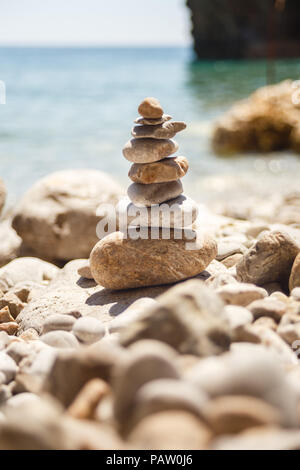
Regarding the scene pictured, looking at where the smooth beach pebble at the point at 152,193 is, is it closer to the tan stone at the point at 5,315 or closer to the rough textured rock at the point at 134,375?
the tan stone at the point at 5,315

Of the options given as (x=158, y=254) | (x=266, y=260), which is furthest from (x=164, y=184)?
(x=266, y=260)

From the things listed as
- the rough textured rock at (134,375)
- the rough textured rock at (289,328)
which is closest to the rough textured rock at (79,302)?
the rough textured rock at (289,328)

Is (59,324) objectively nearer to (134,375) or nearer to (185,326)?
(185,326)

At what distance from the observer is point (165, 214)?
3.12 m

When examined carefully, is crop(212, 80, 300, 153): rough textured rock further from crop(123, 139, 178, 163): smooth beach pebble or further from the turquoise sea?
crop(123, 139, 178, 163): smooth beach pebble

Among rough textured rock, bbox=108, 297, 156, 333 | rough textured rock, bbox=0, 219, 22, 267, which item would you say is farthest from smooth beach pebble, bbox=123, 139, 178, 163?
rough textured rock, bbox=0, 219, 22, 267

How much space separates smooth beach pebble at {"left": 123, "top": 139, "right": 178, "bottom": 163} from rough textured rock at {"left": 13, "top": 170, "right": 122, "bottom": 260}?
1.96 m

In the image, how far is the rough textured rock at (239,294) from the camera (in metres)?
2.40

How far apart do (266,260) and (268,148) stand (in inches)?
360

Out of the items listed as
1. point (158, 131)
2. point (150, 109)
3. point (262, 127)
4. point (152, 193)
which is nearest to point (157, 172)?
point (152, 193)

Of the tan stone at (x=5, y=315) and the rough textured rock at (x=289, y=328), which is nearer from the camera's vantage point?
the rough textured rock at (x=289, y=328)

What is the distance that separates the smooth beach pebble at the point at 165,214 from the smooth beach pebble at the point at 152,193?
1.6 inches

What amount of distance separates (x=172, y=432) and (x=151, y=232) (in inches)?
79.5

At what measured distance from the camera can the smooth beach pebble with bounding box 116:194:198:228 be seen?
3123mm
